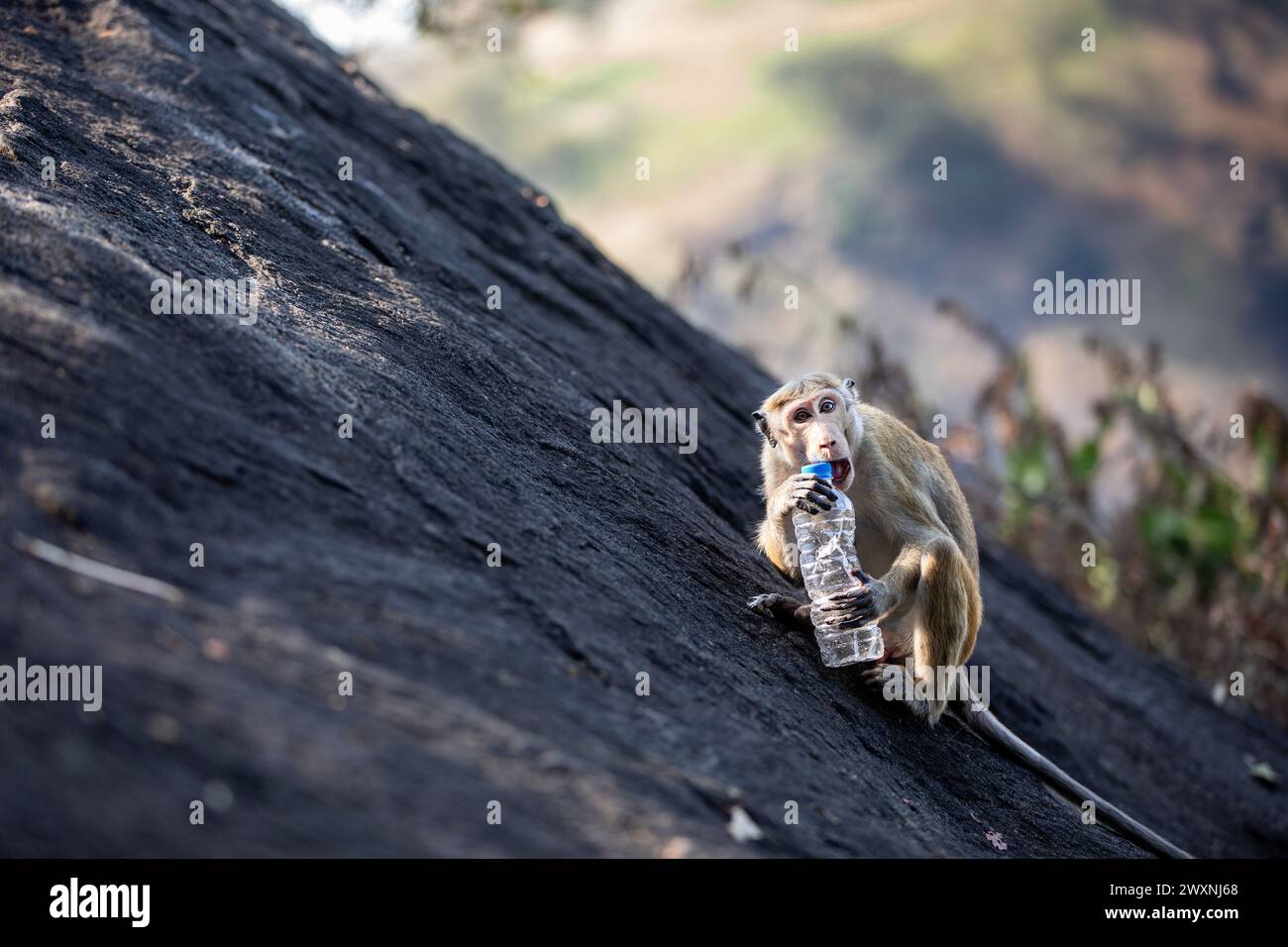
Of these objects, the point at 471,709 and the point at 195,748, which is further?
the point at 471,709

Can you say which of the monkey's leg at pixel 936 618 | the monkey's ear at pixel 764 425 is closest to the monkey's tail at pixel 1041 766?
the monkey's leg at pixel 936 618

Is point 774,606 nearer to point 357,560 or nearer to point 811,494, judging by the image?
point 811,494

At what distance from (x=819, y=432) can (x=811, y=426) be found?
67 mm

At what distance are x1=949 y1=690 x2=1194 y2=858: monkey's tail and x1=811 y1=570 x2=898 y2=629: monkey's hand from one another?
1225 millimetres

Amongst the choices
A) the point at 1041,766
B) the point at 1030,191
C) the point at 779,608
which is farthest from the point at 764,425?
the point at 1030,191

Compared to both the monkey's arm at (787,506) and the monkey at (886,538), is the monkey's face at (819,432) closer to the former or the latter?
the monkey at (886,538)

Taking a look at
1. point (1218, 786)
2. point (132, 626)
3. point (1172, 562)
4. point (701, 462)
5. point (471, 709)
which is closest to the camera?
point (132, 626)

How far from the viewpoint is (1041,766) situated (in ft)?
20.3

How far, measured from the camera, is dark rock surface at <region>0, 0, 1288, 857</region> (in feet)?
9.95

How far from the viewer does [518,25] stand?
17047 millimetres
